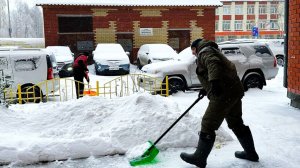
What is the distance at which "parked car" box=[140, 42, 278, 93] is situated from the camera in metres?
11.5

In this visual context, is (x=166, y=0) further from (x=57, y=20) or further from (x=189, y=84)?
(x=189, y=84)

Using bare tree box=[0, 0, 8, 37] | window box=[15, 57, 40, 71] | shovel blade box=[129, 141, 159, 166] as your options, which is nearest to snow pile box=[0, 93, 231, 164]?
shovel blade box=[129, 141, 159, 166]

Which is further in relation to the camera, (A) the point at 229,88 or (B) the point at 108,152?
(B) the point at 108,152

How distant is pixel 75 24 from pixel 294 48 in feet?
60.0

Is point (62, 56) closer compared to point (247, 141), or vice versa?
point (247, 141)

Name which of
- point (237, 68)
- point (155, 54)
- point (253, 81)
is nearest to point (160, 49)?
point (155, 54)

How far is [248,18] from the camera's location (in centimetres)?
6041

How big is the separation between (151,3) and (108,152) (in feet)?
69.0

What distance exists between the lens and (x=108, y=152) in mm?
5164

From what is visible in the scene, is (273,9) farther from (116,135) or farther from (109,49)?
(116,135)

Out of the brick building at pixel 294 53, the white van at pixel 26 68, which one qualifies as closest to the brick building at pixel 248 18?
the white van at pixel 26 68

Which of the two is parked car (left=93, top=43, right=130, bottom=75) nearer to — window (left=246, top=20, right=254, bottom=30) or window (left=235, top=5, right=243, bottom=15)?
window (left=235, top=5, right=243, bottom=15)

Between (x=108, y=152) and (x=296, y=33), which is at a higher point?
(x=296, y=33)

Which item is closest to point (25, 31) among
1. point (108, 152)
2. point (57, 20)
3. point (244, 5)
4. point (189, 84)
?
point (244, 5)
